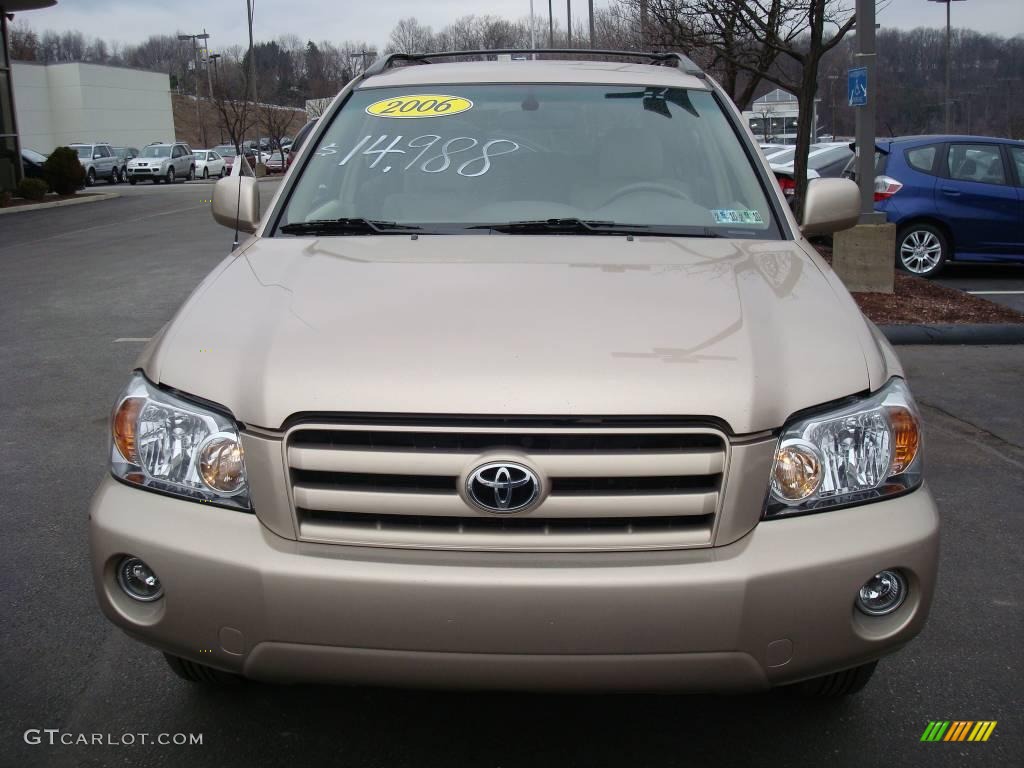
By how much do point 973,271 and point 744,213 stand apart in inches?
430

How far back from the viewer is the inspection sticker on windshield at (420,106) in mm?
3889

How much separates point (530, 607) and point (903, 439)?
1.01 metres

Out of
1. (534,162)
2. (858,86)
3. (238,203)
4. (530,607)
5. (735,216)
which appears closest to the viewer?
(530,607)

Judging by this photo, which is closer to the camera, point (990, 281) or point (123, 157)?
point (990, 281)

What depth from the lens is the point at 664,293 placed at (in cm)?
274

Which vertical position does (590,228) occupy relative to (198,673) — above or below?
above

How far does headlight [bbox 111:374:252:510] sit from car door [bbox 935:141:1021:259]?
11.1 m

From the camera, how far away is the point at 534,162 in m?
3.66

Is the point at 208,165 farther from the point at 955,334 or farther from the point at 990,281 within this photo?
the point at 955,334

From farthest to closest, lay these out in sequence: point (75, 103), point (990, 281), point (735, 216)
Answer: point (75, 103)
point (990, 281)
point (735, 216)

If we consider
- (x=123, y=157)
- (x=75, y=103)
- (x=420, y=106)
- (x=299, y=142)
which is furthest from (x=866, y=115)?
(x=75, y=103)

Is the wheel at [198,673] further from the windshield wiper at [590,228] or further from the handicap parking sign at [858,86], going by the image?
the handicap parking sign at [858,86]

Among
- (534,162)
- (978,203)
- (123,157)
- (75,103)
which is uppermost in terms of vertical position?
(75,103)

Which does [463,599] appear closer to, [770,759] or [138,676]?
[770,759]
